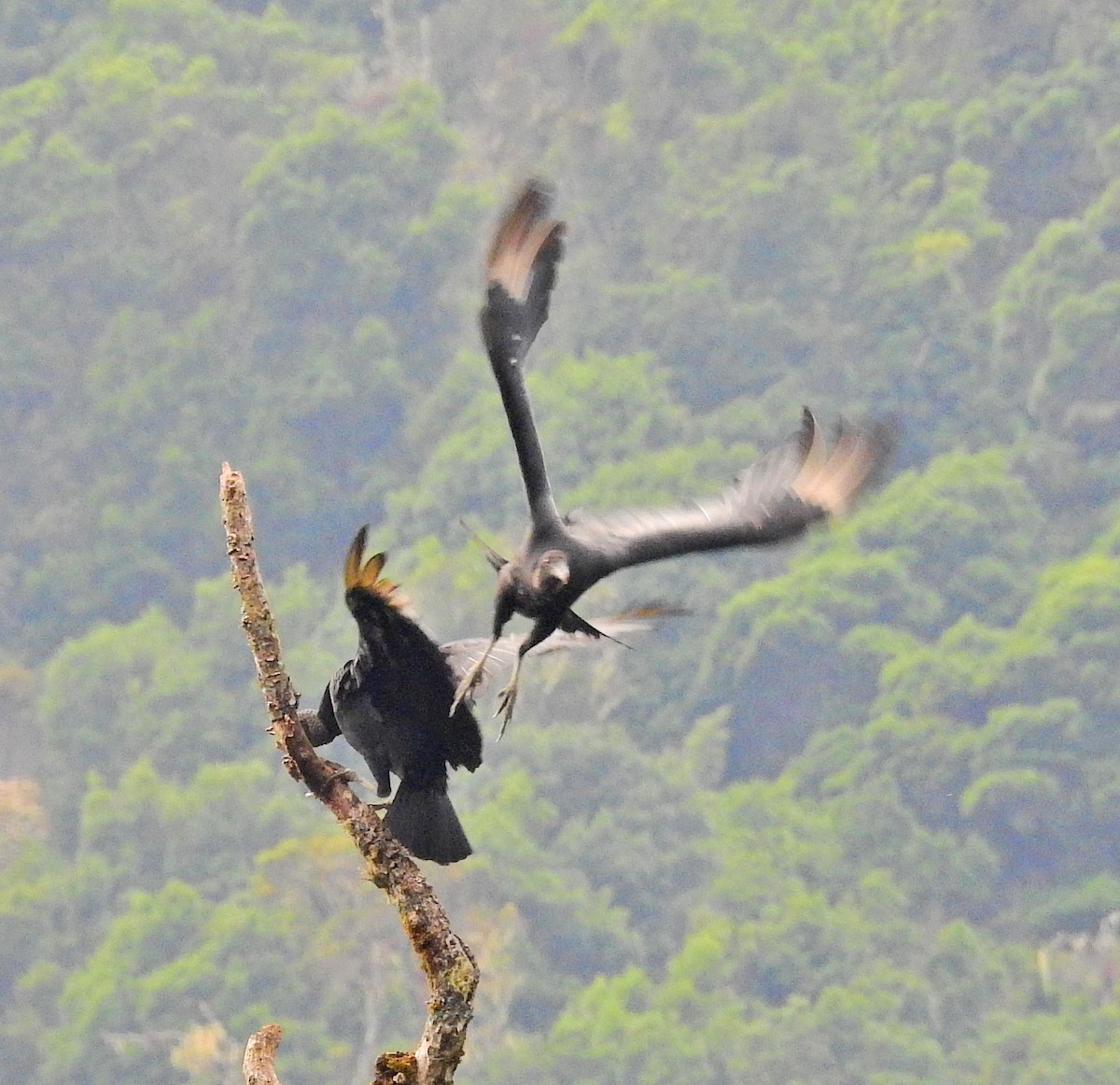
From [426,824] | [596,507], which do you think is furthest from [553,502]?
[596,507]

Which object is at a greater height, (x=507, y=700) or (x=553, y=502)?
(x=553, y=502)

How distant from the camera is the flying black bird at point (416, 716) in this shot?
6117 mm

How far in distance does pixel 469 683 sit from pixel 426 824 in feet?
1.35

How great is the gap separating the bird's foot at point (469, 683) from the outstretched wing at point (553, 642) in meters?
0.04

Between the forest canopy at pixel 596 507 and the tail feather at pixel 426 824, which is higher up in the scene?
the forest canopy at pixel 596 507

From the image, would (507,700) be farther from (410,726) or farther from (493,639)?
(410,726)

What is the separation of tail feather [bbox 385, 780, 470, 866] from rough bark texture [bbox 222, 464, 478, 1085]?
65 centimetres

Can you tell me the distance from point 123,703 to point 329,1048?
15834 mm

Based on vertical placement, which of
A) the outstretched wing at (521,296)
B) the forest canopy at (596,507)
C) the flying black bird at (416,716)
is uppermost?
the forest canopy at (596,507)

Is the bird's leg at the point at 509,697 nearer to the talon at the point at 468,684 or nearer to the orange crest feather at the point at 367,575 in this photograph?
the talon at the point at 468,684

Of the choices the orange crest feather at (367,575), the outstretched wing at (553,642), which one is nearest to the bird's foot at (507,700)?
the outstretched wing at (553,642)

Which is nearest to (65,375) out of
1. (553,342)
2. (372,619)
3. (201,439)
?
(201,439)

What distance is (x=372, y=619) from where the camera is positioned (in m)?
6.01

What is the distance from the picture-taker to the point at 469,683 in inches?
234
